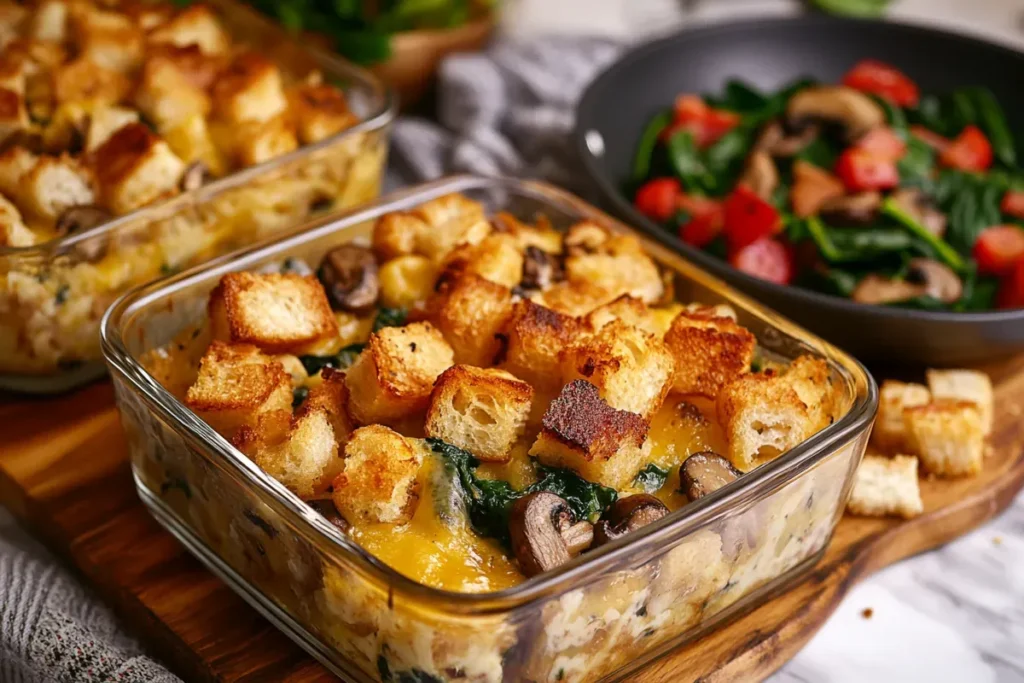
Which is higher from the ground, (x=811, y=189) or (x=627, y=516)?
(x=627, y=516)

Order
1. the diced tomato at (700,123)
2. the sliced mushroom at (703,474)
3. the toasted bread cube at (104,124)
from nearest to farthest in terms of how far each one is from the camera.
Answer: the sliced mushroom at (703,474) → the toasted bread cube at (104,124) → the diced tomato at (700,123)

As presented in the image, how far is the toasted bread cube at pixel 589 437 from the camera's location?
176 centimetres

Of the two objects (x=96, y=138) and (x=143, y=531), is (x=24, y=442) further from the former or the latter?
(x=96, y=138)

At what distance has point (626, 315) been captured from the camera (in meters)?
2.10

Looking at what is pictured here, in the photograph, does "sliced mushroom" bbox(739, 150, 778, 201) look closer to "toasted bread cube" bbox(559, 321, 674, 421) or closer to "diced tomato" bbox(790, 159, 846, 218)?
"diced tomato" bbox(790, 159, 846, 218)

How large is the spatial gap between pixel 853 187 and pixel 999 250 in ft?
1.26

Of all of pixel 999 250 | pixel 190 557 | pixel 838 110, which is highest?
pixel 838 110

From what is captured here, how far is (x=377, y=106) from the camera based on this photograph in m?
2.92

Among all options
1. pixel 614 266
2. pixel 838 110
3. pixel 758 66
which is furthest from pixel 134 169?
pixel 758 66

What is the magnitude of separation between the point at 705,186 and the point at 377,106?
88 centimetres

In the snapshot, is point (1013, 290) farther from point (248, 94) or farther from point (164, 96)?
point (164, 96)

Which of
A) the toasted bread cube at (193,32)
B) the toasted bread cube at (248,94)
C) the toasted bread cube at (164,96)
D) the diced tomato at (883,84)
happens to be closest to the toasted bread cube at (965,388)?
the diced tomato at (883,84)

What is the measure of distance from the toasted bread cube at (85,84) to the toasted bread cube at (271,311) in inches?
32.2

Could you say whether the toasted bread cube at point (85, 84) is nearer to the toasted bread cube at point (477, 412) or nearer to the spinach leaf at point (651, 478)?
the toasted bread cube at point (477, 412)
